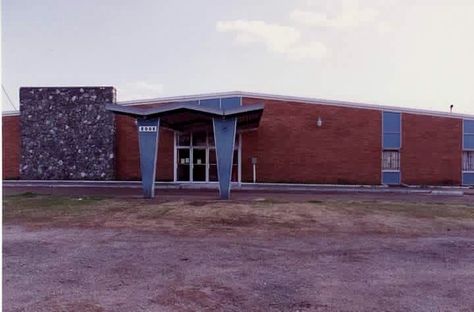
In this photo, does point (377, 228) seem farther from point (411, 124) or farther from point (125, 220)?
point (411, 124)

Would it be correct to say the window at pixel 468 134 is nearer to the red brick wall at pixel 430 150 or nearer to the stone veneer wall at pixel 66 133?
the red brick wall at pixel 430 150

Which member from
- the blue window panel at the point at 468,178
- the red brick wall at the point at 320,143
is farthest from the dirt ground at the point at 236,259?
the blue window panel at the point at 468,178

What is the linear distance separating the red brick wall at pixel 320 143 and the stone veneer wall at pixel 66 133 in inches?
346

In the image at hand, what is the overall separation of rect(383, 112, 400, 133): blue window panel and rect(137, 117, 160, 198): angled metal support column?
14323 millimetres

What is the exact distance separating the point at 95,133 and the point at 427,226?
2107 cm

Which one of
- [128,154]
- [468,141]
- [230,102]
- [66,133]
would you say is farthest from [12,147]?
[468,141]

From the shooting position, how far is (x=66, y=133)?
2862 cm

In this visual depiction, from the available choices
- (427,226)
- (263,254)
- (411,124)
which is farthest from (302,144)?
(263,254)

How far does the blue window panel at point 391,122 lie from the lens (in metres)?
27.2

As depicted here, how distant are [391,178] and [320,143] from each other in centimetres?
456

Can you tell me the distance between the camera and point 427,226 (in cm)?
1245

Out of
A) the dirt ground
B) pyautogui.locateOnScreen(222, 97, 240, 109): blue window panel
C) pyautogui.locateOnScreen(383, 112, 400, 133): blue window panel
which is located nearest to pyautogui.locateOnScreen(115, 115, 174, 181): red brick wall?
pyautogui.locateOnScreen(222, 97, 240, 109): blue window panel

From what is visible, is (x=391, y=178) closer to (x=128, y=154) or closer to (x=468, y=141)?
(x=468, y=141)

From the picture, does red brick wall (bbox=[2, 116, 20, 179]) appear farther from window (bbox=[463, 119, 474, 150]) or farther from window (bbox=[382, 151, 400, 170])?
window (bbox=[463, 119, 474, 150])
